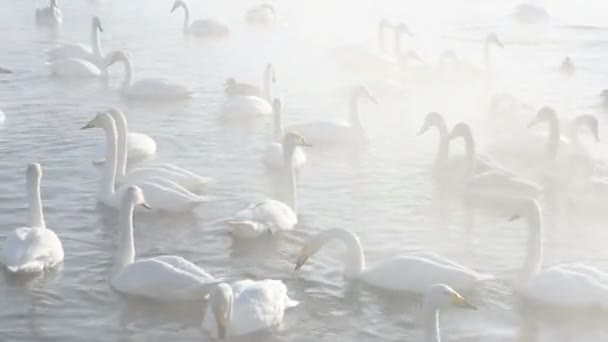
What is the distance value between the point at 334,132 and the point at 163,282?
25.8 ft

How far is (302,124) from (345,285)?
23.4ft

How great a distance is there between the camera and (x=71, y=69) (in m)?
23.7

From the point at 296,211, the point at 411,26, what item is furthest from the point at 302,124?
the point at 411,26

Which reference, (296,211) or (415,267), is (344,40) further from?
(415,267)

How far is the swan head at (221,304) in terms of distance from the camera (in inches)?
402

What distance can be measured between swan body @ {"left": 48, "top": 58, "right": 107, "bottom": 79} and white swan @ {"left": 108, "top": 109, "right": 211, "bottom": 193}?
7935 millimetres

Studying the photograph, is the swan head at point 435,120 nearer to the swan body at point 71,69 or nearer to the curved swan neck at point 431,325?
the curved swan neck at point 431,325

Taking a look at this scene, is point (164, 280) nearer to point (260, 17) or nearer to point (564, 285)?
point (564, 285)

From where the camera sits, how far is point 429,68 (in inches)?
1005

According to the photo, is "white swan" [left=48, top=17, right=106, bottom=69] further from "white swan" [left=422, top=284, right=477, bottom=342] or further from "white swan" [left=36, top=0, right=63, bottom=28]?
"white swan" [left=422, top=284, right=477, bottom=342]

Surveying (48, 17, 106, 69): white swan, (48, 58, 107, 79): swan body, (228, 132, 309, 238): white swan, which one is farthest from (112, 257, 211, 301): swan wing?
(48, 17, 106, 69): white swan

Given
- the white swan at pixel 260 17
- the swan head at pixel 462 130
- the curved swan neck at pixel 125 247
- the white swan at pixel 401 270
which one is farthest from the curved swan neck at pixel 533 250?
the white swan at pixel 260 17

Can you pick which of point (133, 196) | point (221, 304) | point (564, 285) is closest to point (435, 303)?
point (221, 304)

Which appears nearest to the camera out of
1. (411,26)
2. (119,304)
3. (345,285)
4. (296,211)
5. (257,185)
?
(119,304)
